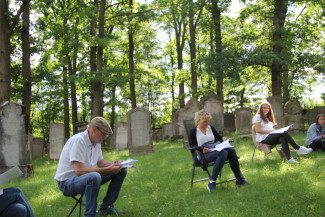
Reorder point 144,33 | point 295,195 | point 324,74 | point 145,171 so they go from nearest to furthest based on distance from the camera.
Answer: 1. point 295,195
2. point 145,171
3. point 324,74
4. point 144,33

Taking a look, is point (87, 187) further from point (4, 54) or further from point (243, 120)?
point (243, 120)

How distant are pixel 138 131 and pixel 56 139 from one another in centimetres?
367

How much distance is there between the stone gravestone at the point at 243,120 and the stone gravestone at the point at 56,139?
26.8 ft

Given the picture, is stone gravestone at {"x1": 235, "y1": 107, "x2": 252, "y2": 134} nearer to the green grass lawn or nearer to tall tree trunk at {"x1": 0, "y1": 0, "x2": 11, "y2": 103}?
the green grass lawn

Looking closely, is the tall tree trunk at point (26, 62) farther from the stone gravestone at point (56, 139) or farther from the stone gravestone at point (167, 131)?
the stone gravestone at point (167, 131)

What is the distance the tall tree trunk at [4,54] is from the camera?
469 inches

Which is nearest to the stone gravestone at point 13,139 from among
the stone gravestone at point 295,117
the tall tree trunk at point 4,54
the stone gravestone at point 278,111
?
the tall tree trunk at point 4,54

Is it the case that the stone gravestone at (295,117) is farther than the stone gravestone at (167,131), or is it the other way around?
the stone gravestone at (167,131)

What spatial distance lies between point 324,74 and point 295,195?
11777 millimetres

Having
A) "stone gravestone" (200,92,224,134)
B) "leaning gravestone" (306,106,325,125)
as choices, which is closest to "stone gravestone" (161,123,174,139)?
"stone gravestone" (200,92,224,134)

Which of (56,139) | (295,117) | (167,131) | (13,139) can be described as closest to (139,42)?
(167,131)

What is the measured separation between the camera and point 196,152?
546cm

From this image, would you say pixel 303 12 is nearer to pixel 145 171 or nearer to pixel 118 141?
pixel 118 141

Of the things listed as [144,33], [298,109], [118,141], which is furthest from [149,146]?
[144,33]
